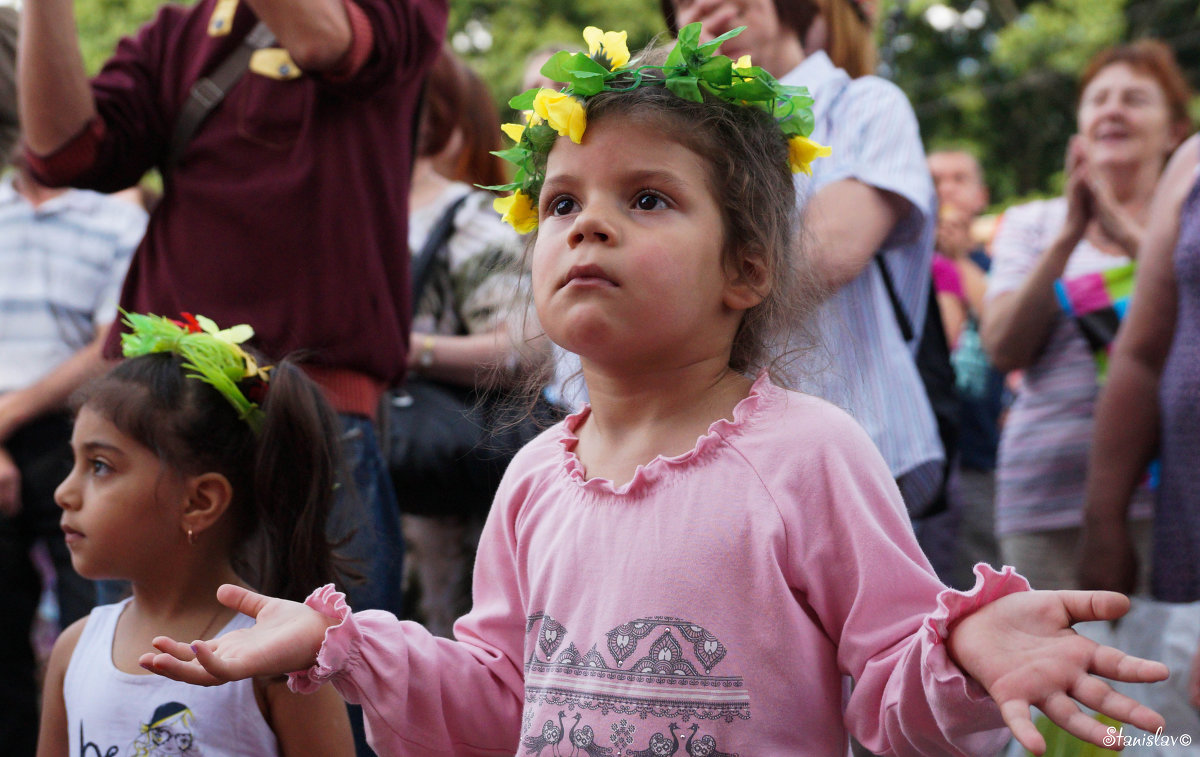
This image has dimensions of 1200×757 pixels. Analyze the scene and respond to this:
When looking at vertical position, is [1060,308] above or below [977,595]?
below

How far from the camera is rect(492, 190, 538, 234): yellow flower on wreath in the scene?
2.07 meters

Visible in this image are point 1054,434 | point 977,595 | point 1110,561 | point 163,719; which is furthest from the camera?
point 1054,434

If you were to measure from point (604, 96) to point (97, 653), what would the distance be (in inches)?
60.9

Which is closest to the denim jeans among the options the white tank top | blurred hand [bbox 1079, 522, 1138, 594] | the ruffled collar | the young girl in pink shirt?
the white tank top

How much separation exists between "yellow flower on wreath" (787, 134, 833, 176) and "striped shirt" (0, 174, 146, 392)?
7.96ft

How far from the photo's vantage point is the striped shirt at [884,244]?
2.56 meters

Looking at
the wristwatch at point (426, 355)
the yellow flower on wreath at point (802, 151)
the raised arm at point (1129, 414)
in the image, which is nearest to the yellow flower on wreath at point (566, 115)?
the yellow flower on wreath at point (802, 151)

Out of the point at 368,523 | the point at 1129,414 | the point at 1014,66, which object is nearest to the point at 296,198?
the point at 368,523

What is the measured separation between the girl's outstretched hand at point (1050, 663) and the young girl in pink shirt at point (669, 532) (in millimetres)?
A: 79

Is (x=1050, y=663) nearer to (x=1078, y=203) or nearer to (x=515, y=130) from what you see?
(x=515, y=130)

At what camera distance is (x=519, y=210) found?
2.08 m

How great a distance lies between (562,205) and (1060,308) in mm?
2530

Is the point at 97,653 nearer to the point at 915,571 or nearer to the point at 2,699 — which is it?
the point at 2,699

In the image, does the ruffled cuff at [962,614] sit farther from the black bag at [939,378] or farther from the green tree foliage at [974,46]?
the green tree foliage at [974,46]
